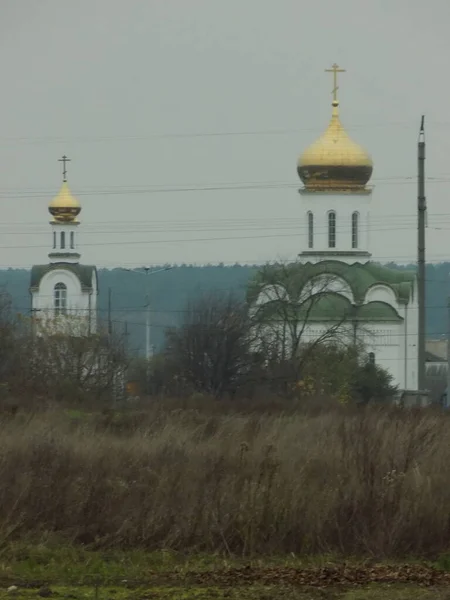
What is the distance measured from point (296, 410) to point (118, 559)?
12.4 meters

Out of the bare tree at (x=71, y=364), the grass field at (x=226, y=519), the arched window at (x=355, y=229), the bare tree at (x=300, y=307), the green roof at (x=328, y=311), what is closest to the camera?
the grass field at (x=226, y=519)

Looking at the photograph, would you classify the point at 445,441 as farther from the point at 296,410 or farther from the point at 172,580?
the point at 296,410

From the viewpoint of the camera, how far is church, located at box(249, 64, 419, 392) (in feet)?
183

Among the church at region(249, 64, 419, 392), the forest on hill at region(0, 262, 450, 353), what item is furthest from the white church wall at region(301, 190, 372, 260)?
the forest on hill at region(0, 262, 450, 353)

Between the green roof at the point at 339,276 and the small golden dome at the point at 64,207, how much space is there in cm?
2020

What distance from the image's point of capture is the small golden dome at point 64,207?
8188 centimetres

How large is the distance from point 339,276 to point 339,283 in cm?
28

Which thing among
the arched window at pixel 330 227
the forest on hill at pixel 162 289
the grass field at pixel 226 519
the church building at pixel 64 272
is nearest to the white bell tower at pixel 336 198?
the arched window at pixel 330 227

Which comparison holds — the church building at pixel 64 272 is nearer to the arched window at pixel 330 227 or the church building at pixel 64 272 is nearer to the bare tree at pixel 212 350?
the arched window at pixel 330 227

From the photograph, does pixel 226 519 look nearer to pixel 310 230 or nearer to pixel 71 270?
pixel 310 230

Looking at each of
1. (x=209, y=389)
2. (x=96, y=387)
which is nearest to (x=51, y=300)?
(x=209, y=389)

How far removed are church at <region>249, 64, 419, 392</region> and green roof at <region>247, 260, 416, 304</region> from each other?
3 cm

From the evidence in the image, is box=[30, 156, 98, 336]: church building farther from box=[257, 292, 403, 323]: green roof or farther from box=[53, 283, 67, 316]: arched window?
box=[257, 292, 403, 323]: green roof

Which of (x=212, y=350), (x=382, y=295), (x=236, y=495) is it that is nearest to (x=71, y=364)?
(x=212, y=350)
